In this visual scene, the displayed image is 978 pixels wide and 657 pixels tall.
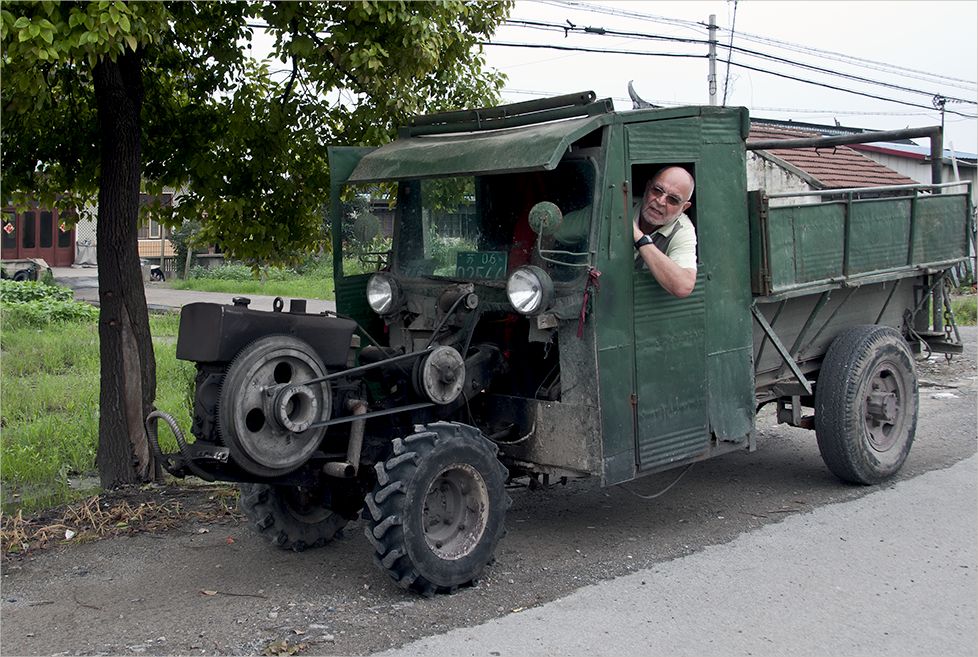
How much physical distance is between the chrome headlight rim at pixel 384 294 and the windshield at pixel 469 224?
176mm

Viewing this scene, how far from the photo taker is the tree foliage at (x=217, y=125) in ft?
22.7

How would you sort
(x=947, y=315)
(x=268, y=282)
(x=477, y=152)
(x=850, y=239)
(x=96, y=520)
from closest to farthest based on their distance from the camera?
1. (x=477, y=152)
2. (x=96, y=520)
3. (x=850, y=239)
4. (x=947, y=315)
5. (x=268, y=282)

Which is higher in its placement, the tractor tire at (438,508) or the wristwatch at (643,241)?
the wristwatch at (643,241)

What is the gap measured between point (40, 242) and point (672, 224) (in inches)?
1234

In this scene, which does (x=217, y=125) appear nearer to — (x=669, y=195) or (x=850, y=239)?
(x=669, y=195)

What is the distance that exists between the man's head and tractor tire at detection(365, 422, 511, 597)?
69.3 inches

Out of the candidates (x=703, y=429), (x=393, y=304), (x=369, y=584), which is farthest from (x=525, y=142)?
(x=369, y=584)

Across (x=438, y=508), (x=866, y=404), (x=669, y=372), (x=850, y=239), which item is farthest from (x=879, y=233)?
(x=438, y=508)

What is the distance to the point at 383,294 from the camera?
264 inches

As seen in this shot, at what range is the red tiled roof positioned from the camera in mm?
20891

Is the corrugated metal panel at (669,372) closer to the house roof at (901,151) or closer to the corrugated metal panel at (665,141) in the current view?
the corrugated metal panel at (665,141)

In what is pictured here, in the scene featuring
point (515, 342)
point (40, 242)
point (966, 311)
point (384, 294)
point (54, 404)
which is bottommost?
point (54, 404)

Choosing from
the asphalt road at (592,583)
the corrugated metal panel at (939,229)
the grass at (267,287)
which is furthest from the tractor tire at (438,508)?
the grass at (267,287)

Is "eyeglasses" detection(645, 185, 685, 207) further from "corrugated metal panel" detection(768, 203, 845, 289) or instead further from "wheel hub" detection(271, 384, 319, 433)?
"wheel hub" detection(271, 384, 319, 433)
